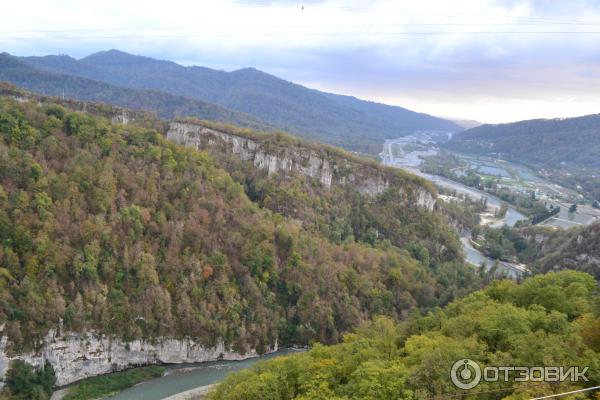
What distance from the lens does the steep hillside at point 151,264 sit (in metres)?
29.6

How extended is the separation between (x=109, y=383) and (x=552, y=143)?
162572 millimetres

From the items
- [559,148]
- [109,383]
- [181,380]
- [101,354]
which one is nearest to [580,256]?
[181,380]

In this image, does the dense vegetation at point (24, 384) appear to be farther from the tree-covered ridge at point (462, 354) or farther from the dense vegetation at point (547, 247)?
the dense vegetation at point (547, 247)

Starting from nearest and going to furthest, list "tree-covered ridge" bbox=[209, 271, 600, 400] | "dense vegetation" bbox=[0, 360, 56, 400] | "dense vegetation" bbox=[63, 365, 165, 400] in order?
"tree-covered ridge" bbox=[209, 271, 600, 400], "dense vegetation" bbox=[0, 360, 56, 400], "dense vegetation" bbox=[63, 365, 165, 400]

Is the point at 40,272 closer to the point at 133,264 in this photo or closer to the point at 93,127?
the point at 133,264

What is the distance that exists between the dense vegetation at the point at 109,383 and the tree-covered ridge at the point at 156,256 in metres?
2.62

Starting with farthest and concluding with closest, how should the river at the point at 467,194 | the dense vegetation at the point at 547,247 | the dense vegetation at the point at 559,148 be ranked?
the dense vegetation at the point at 559,148
the river at the point at 467,194
the dense vegetation at the point at 547,247

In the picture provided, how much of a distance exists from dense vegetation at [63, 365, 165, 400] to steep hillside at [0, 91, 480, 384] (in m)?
0.69

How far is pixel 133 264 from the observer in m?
33.5

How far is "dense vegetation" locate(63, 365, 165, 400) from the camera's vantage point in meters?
27.9

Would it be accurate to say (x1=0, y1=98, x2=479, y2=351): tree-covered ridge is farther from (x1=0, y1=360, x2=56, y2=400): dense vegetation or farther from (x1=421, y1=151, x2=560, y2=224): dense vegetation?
(x1=421, y1=151, x2=560, y2=224): dense vegetation

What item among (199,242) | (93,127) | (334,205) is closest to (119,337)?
(199,242)

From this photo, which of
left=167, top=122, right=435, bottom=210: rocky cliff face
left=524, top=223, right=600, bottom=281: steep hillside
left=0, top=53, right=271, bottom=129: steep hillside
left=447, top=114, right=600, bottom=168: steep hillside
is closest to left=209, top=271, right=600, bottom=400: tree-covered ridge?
left=524, top=223, right=600, bottom=281: steep hillside

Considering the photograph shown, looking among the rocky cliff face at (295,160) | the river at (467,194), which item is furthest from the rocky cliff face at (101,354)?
the river at (467,194)
